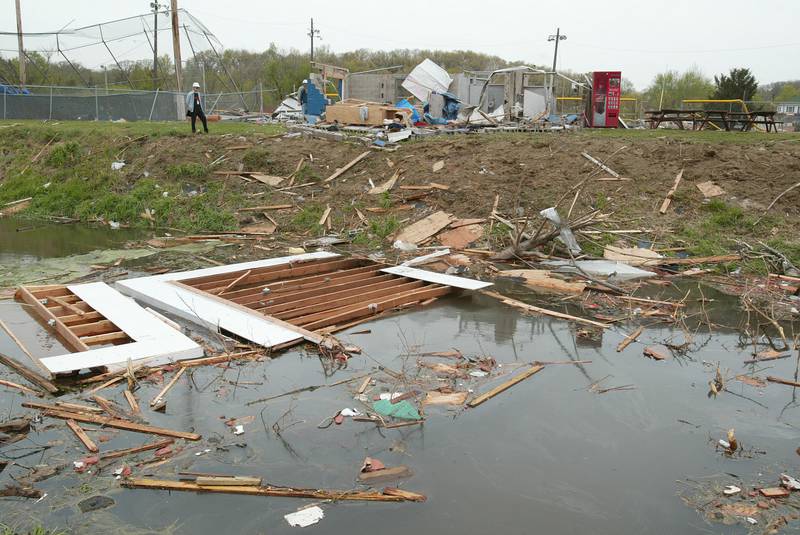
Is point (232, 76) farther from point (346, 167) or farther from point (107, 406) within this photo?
point (107, 406)

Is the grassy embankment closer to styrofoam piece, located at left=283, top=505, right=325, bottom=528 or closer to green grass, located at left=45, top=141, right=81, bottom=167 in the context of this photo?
green grass, located at left=45, top=141, right=81, bottom=167

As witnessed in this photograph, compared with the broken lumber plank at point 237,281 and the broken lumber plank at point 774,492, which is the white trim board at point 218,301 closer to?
the broken lumber plank at point 237,281

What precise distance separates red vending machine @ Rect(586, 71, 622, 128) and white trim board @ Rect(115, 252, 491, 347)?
13.5 meters

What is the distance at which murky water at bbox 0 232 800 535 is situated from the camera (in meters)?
3.84

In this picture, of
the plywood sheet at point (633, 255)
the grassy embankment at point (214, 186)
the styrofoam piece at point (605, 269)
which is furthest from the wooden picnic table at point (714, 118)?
the styrofoam piece at point (605, 269)

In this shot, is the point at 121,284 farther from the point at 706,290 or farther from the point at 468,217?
the point at 706,290

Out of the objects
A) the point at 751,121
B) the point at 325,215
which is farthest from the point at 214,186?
the point at 751,121

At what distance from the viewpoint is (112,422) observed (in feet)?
15.9

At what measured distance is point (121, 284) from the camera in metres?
8.55

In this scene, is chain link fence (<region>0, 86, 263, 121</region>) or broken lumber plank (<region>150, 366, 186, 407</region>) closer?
broken lumber plank (<region>150, 366, 186, 407</region>)

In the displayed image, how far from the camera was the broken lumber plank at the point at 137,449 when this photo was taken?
4426mm

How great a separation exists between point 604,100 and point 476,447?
716 inches

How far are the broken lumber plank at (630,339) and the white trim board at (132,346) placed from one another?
444 cm

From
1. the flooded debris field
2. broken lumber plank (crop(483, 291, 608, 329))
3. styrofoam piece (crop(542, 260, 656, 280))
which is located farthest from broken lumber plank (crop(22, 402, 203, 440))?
styrofoam piece (crop(542, 260, 656, 280))
